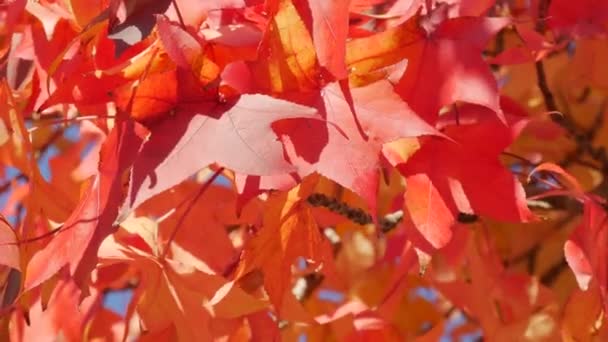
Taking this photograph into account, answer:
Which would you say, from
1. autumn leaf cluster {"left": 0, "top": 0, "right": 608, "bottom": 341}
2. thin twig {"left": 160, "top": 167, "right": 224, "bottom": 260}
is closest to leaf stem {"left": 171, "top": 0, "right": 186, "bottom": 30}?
autumn leaf cluster {"left": 0, "top": 0, "right": 608, "bottom": 341}

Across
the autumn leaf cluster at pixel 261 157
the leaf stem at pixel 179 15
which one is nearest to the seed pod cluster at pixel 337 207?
the autumn leaf cluster at pixel 261 157

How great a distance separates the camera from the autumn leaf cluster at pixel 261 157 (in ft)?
1.95

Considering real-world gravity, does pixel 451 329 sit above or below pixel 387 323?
below

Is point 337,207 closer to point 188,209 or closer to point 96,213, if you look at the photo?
point 188,209

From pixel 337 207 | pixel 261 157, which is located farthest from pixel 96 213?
pixel 337 207

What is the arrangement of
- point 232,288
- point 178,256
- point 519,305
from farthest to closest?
point 519,305 → point 178,256 → point 232,288

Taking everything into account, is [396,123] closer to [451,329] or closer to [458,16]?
[458,16]

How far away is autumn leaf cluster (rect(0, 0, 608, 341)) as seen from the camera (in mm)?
595

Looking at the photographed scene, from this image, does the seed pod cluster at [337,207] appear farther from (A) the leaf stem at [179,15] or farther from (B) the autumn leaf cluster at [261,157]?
(A) the leaf stem at [179,15]

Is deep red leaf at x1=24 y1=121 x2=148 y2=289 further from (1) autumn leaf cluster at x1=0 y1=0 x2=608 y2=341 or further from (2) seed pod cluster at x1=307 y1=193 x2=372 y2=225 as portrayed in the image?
(2) seed pod cluster at x1=307 y1=193 x2=372 y2=225

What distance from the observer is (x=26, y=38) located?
74cm

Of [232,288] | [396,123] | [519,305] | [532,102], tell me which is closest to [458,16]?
[396,123]

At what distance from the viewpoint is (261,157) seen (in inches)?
22.0

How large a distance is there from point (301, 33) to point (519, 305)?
0.42m
